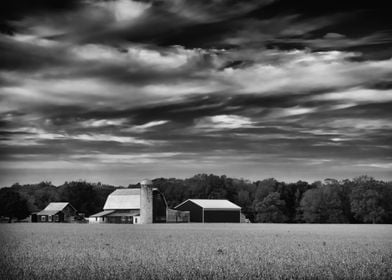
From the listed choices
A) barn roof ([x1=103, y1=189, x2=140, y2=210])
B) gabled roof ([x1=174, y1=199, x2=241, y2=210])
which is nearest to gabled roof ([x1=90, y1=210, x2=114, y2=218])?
barn roof ([x1=103, y1=189, x2=140, y2=210])

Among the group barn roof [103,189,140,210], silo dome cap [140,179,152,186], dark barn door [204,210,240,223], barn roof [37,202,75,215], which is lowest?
dark barn door [204,210,240,223]

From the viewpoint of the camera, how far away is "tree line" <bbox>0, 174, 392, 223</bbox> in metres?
94.1

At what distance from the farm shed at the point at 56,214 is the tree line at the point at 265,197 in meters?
3.00

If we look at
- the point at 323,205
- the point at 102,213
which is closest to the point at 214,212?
the point at 323,205

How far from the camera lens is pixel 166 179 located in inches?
5369

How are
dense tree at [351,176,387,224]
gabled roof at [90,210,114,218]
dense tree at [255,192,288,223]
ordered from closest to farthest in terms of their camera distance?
dense tree at [351,176,387,224] → dense tree at [255,192,288,223] → gabled roof at [90,210,114,218]

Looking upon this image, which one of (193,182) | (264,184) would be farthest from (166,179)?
(264,184)

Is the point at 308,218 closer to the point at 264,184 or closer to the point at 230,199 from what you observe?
the point at 264,184

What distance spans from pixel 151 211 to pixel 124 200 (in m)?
13.9

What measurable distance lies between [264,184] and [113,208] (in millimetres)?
32987

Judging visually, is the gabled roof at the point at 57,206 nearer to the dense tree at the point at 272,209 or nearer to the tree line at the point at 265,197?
the tree line at the point at 265,197

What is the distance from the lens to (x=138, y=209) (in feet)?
385

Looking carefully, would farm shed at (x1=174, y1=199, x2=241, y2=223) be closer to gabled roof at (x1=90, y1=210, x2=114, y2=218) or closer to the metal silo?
the metal silo

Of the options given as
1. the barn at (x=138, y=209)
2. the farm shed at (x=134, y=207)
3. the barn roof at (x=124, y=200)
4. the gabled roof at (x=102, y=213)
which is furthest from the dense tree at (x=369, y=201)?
the gabled roof at (x=102, y=213)
